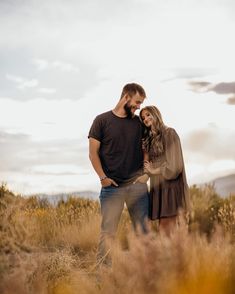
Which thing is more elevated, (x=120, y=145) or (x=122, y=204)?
(x=120, y=145)

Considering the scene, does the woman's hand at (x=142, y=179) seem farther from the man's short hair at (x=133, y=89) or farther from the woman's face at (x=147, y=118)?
the man's short hair at (x=133, y=89)

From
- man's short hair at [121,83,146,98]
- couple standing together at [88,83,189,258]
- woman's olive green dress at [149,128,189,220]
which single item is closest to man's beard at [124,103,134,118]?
couple standing together at [88,83,189,258]

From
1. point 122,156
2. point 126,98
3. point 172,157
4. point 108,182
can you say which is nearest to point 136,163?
point 122,156

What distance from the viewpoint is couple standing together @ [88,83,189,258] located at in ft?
24.1

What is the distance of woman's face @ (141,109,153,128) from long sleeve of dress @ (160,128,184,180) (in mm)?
233

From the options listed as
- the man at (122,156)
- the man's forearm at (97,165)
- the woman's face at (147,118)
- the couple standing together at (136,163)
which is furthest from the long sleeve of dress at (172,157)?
the man's forearm at (97,165)

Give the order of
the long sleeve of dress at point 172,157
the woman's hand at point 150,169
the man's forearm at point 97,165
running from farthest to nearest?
the man's forearm at point 97,165 → the woman's hand at point 150,169 → the long sleeve of dress at point 172,157

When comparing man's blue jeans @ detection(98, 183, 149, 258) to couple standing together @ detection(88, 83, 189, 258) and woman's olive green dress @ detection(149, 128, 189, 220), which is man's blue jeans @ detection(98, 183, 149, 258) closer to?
couple standing together @ detection(88, 83, 189, 258)

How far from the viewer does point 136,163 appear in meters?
7.64

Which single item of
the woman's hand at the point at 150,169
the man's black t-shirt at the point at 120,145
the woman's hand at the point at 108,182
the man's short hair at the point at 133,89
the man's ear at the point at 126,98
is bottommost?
the woman's hand at the point at 108,182

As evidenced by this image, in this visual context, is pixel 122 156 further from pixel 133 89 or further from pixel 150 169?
pixel 133 89

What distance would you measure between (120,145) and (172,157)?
0.66m

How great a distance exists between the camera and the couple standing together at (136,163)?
24.1ft

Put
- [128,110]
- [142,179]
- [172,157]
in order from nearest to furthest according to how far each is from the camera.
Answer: [172,157] → [142,179] → [128,110]
